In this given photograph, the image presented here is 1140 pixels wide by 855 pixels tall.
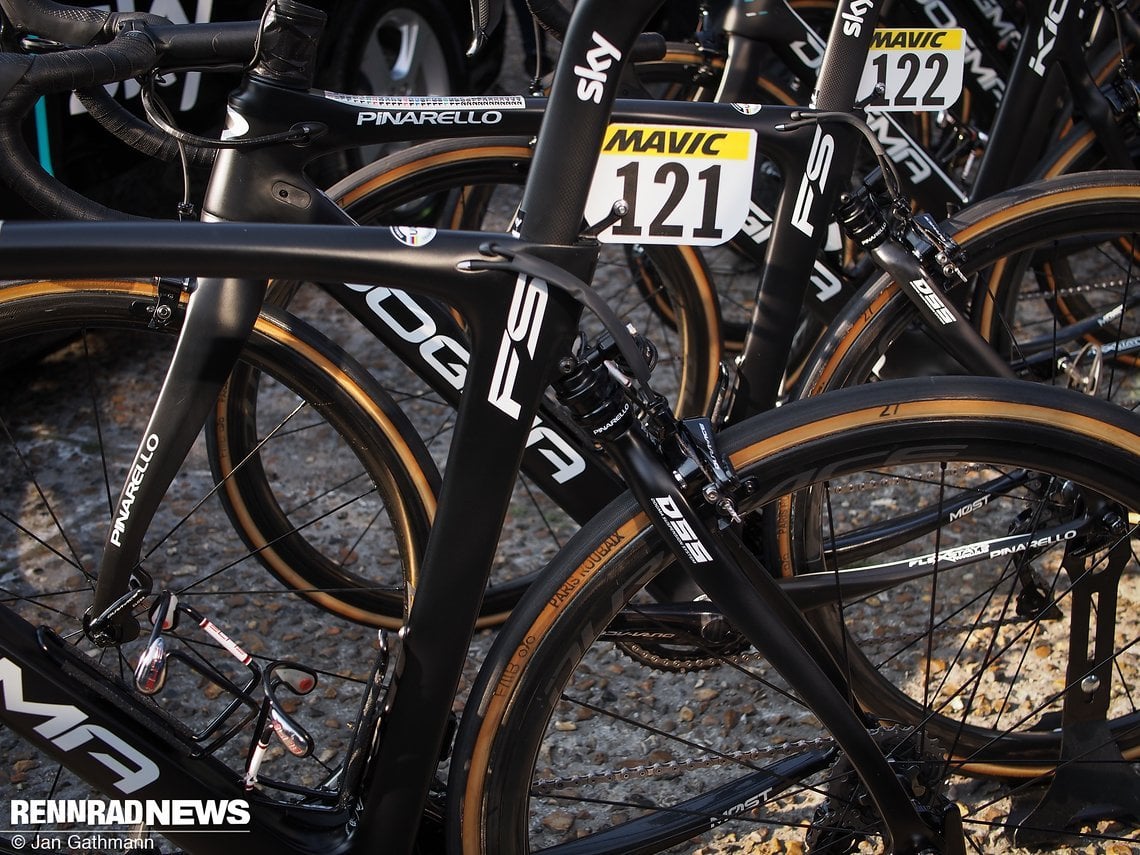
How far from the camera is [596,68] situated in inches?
54.1

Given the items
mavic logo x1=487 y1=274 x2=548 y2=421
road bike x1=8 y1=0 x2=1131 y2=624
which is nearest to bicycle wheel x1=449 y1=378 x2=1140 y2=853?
mavic logo x1=487 y1=274 x2=548 y2=421

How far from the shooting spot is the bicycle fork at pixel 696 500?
1.48 m

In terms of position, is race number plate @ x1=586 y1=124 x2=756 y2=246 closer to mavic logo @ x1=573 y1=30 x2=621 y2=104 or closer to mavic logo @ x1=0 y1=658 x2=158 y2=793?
mavic logo @ x1=573 y1=30 x2=621 y2=104

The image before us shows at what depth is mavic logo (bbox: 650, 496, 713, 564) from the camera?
1473 millimetres

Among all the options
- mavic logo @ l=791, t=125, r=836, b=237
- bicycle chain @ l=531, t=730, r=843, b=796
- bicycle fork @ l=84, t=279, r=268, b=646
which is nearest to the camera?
bicycle fork @ l=84, t=279, r=268, b=646

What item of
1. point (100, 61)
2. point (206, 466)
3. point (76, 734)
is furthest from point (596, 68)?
point (206, 466)

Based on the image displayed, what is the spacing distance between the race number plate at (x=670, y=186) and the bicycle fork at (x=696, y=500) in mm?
406

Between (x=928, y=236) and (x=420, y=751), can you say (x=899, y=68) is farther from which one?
(x=420, y=751)

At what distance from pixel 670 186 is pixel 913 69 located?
83 centimetres

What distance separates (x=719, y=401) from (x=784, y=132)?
54 centimetres

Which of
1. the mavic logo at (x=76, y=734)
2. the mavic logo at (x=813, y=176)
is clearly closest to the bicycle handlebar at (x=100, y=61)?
the mavic logo at (x=76, y=734)

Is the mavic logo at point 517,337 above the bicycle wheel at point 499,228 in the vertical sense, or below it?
below

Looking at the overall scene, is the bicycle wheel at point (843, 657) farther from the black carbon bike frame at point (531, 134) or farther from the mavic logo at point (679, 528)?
the black carbon bike frame at point (531, 134)

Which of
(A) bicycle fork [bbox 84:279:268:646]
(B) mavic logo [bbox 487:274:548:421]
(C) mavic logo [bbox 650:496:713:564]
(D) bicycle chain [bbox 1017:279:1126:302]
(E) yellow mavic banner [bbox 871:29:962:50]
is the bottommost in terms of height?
(C) mavic logo [bbox 650:496:713:564]
